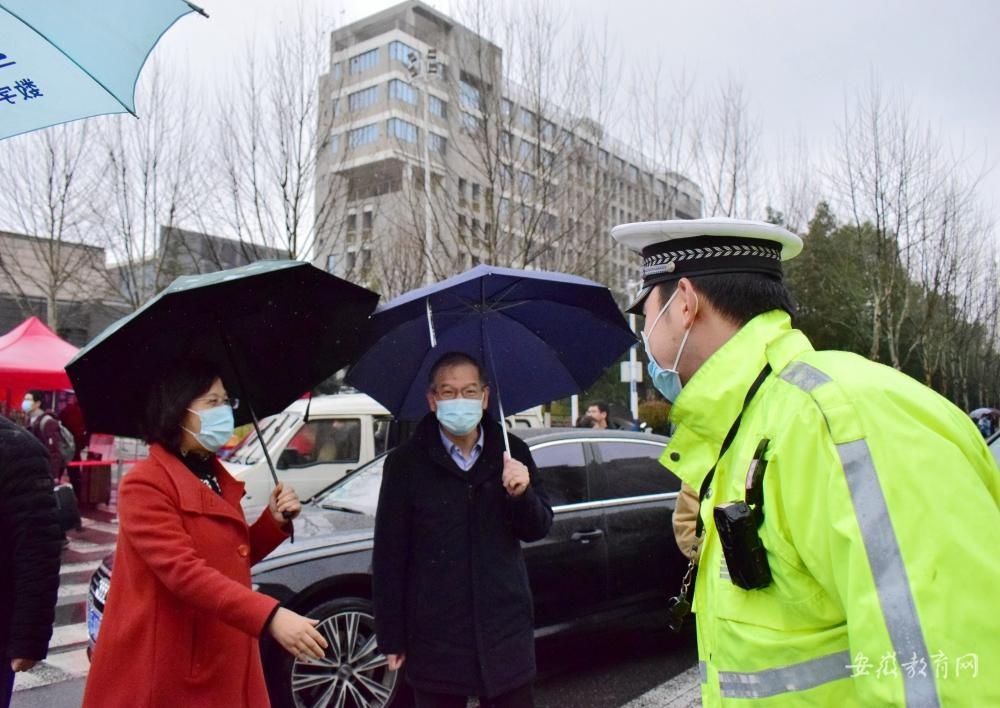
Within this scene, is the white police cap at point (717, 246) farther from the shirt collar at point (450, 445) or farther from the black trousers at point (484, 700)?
the black trousers at point (484, 700)

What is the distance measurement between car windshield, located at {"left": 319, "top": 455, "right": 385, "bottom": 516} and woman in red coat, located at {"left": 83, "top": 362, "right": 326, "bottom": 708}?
2687mm

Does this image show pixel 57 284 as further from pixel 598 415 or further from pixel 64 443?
pixel 598 415

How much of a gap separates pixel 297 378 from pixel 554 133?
41.7 ft

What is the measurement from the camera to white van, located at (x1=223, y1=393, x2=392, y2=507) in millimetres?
8469

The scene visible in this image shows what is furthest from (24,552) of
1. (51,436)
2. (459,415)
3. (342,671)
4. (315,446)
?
(51,436)

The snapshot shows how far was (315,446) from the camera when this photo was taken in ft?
29.4

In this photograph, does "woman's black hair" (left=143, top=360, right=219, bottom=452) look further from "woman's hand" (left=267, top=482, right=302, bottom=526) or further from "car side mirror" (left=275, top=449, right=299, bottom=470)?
"car side mirror" (left=275, top=449, right=299, bottom=470)

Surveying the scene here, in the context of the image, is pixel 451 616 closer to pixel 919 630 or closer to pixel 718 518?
pixel 718 518

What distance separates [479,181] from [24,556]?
44.1ft

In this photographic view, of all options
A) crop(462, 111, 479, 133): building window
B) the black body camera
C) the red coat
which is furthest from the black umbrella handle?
crop(462, 111, 479, 133): building window

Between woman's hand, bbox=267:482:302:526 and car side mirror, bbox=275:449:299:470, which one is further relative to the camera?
car side mirror, bbox=275:449:299:470

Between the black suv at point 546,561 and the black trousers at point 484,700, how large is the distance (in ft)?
5.30

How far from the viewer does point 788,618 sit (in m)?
1.25

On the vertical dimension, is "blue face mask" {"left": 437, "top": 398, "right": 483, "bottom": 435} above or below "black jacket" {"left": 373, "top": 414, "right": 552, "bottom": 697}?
above
